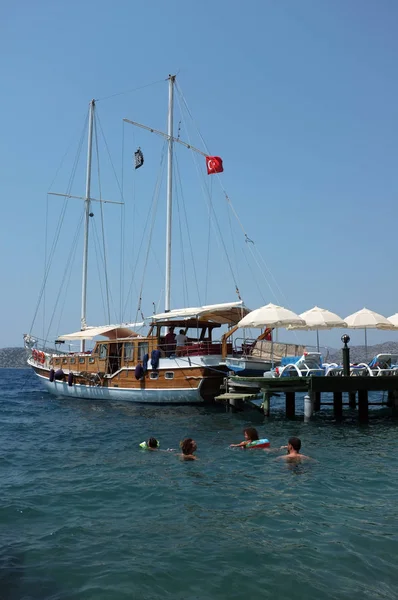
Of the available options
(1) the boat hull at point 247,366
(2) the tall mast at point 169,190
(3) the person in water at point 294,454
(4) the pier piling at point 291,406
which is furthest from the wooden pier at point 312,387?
(2) the tall mast at point 169,190

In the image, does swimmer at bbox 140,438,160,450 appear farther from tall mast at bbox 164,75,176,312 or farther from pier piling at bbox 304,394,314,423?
tall mast at bbox 164,75,176,312

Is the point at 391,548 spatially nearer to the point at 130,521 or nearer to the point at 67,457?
the point at 130,521

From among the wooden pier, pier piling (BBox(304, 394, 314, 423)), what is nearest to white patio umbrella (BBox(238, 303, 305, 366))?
the wooden pier

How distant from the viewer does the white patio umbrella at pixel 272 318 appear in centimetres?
2275

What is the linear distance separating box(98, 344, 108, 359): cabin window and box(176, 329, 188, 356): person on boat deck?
5.11 m

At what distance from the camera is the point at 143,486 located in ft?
37.0

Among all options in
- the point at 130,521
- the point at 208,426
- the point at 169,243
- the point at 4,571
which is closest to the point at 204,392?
the point at 208,426

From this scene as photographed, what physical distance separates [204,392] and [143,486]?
14.5m

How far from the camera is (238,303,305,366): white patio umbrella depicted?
Answer: 896 inches

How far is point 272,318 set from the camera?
74.7 feet

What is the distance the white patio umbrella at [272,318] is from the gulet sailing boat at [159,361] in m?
2.94

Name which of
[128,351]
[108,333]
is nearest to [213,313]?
[128,351]

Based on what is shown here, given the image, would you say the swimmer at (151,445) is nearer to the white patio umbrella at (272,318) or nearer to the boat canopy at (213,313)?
the white patio umbrella at (272,318)

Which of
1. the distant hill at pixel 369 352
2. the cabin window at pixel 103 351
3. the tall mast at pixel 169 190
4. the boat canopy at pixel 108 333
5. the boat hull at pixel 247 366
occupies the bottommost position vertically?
the distant hill at pixel 369 352
